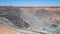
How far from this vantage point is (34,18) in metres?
1.87

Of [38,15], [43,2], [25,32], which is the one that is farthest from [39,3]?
[25,32]

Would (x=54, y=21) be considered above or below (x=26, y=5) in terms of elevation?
below

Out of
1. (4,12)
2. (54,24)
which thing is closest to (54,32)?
(54,24)

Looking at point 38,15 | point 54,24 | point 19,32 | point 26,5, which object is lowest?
point 19,32

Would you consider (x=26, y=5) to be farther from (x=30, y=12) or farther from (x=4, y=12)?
(x=4, y=12)

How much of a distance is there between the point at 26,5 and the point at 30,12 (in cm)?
12

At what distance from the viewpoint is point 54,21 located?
184 cm

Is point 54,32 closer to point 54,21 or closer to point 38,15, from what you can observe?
point 54,21

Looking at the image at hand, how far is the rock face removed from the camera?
5.99 ft

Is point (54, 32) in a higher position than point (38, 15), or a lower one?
lower

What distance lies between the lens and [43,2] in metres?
1.87

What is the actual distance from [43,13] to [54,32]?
314mm

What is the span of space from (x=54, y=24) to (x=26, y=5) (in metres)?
0.49

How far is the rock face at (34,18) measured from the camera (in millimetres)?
1827
